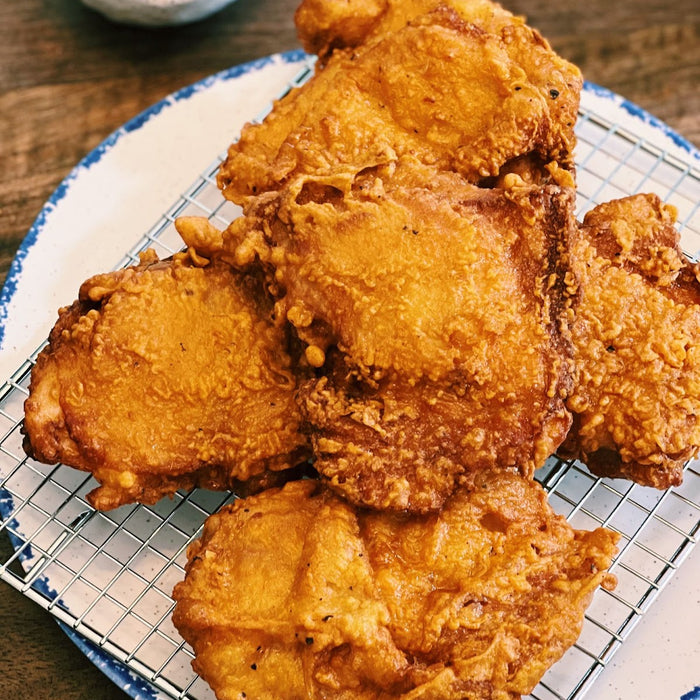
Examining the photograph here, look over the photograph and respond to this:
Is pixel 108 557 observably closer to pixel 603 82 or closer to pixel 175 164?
pixel 175 164

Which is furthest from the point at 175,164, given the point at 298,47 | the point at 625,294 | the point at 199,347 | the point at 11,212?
the point at 625,294

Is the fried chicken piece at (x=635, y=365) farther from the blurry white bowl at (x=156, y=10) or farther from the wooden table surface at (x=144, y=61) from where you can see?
the blurry white bowl at (x=156, y=10)

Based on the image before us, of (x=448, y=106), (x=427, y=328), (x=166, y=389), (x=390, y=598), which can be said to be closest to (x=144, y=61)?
(x=448, y=106)

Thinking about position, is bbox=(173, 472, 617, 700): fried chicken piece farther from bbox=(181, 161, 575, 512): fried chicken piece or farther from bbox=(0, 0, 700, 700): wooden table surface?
bbox=(0, 0, 700, 700): wooden table surface

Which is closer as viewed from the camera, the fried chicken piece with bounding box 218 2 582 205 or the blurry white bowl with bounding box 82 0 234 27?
the fried chicken piece with bounding box 218 2 582 205

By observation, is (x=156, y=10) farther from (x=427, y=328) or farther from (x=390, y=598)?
(x=390, y=598)

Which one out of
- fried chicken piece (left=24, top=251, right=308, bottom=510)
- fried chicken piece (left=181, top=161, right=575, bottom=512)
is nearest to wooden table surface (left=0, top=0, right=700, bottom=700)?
fried chicken piece (left=24, top=251, right=308, bottom=510)
